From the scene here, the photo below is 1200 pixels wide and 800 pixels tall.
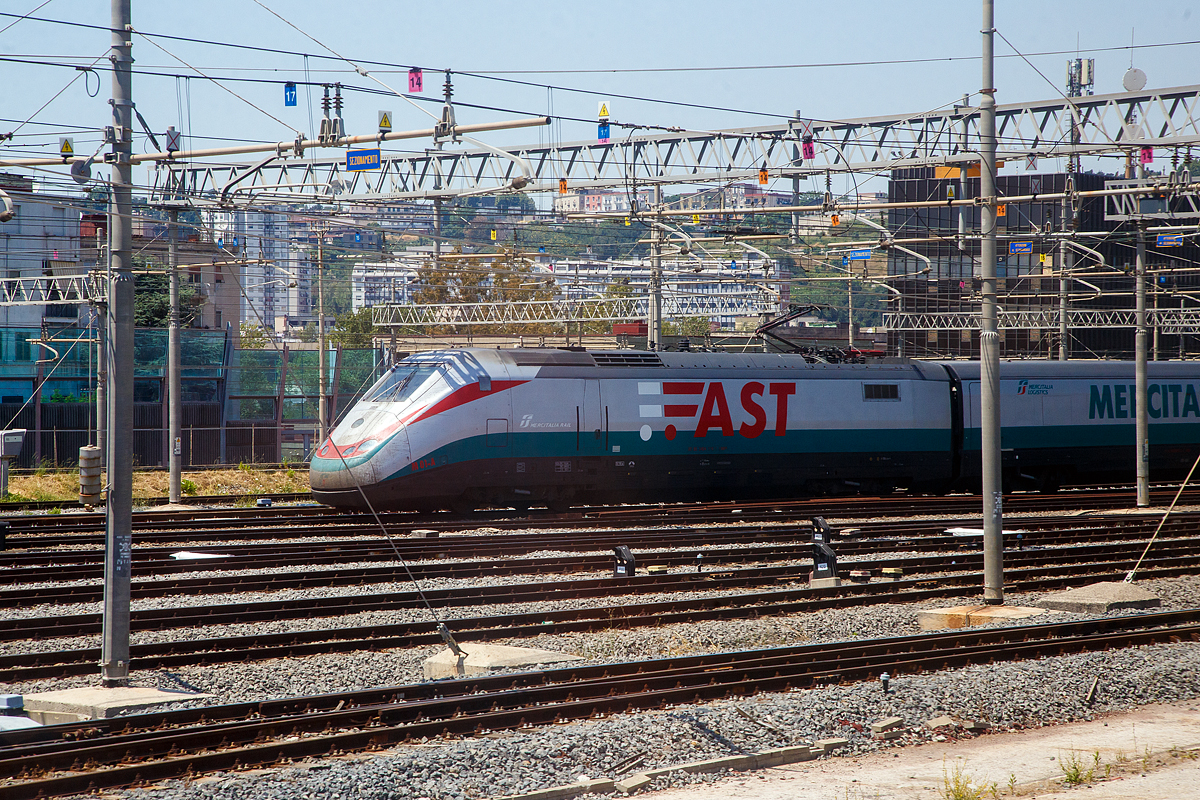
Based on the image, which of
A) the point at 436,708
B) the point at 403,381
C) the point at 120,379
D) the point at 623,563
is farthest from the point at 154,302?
the point at 436,708

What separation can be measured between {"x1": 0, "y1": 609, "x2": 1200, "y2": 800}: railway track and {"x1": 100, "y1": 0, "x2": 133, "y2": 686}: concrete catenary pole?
1742 mm

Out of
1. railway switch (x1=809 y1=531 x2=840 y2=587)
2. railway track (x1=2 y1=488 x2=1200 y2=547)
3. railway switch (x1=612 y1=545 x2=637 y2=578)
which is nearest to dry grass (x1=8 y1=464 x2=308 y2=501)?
railway track (x1=2 y1=488 x2=1200 y2=547)

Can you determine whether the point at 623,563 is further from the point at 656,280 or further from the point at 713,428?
the point at 656,280

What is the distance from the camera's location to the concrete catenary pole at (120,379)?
9.80 metres

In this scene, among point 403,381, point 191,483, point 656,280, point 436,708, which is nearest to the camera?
point 436,708

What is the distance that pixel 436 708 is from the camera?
891 cm

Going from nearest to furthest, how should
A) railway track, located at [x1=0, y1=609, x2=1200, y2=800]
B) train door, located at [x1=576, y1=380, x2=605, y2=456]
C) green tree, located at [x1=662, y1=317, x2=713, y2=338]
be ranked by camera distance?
1. railway track, located at [x1=0, y1=609, x2=1200, y2=800]
2. train door, located at [x1=576, y1=380, x2=605, y2=456]
3. green tree, located at [x1=662, y1=317, x2=713, y2=338]

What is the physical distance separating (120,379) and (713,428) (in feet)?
50.7

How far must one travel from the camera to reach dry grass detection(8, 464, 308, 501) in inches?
1134

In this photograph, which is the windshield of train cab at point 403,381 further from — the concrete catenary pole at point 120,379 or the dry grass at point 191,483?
the concrete catenary pole at point 120,379

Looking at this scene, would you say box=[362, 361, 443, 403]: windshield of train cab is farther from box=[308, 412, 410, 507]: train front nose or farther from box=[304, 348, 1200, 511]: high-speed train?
box=[308, 412, 410, 507]: train front nose

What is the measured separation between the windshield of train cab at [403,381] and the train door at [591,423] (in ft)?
10.1

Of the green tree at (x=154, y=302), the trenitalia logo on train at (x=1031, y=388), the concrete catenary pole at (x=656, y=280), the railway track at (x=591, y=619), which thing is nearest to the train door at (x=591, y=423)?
the concrete catenary pole at (x=656, y=280)

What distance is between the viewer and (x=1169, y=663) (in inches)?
434
